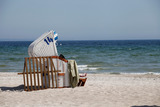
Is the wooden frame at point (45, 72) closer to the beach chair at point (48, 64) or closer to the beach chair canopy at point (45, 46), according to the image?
the beach chair at point (48, 64)

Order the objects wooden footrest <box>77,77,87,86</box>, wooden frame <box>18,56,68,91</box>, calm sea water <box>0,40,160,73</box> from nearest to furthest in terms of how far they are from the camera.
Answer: wooden frame <box>18,56,68,91</box> < wooden footrest <box>77,77,87,86</box> < calm sea water <box>0,40,160,73</box>

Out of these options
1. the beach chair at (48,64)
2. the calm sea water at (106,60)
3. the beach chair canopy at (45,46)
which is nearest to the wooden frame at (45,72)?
the beach chair at (48,64)

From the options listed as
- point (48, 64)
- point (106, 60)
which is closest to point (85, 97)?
point (48, 64)

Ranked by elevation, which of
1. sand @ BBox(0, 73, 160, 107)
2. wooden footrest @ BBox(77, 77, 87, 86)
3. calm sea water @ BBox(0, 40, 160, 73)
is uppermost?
wooden footrest @ BBox(77, 77, 87, 86)

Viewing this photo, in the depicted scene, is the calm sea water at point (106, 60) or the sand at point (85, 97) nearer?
the sand at point (85, 97)

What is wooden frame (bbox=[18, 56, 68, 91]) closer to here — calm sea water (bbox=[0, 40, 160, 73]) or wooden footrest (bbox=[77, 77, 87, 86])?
wooden footrest (bbox=[77, 77, 87, 86])

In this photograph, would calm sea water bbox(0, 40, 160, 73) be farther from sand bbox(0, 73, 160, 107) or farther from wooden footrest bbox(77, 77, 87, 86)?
sand bbox(0, 73, 160, 107)

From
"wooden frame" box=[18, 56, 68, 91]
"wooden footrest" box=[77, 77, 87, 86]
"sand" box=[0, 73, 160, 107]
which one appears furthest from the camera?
"wooden footrest" box=[77, 77, 87, 86]

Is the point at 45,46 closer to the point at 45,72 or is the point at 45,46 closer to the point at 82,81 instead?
the point at 45,72

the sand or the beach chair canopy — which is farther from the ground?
the beach chair canopy

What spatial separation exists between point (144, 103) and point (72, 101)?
6.85 ft

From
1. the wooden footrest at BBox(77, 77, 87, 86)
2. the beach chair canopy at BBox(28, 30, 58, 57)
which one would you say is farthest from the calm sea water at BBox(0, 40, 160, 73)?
the wooden footrest at BBox(77, 77, 87, 86)

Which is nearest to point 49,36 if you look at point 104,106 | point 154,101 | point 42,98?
point 42,98

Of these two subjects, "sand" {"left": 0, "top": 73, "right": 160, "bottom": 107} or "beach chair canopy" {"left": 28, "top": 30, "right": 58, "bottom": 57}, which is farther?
"beach chair canopy" {"left": 28, "top": 30, "right": 58, "bottom": 57}
